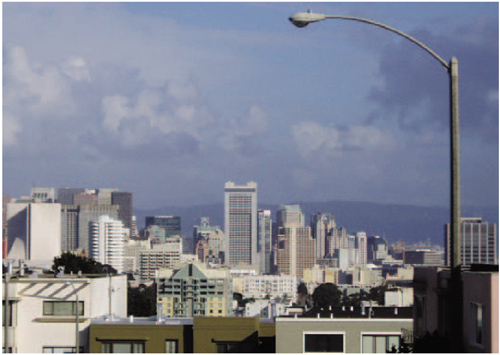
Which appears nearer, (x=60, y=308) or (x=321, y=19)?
(x=321, y=19)

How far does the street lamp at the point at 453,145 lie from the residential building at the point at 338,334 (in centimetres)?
1636

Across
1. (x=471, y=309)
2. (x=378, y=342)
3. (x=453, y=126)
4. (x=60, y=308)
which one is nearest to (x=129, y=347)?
(x=60, y=308)

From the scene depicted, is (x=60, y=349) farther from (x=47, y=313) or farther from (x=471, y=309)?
(x=471, y=309)

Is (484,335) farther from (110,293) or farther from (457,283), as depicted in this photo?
(110,293)

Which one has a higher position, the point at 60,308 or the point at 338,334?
the point at 60,308

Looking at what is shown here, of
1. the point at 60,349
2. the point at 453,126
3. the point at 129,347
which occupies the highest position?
the point at 453,126

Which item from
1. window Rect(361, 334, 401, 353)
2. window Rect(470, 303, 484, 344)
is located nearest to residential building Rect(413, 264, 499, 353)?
window Rect(470, 303, 484, 344)

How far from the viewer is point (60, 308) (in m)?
32.9

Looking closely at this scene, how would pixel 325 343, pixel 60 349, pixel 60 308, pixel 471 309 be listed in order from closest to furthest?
pixel 471 309
pixel 325 343
pixel 60 349
pixel 60 308

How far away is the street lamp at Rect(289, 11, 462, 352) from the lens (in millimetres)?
12594

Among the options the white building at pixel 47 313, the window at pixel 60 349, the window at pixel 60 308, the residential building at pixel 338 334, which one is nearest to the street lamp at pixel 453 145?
the residential building at pixel 338 334

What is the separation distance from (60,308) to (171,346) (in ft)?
15.4

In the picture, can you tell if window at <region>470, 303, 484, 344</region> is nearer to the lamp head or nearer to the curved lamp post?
the curved lamp post

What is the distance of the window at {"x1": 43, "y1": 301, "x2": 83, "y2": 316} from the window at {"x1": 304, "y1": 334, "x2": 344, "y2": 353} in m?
8.27
